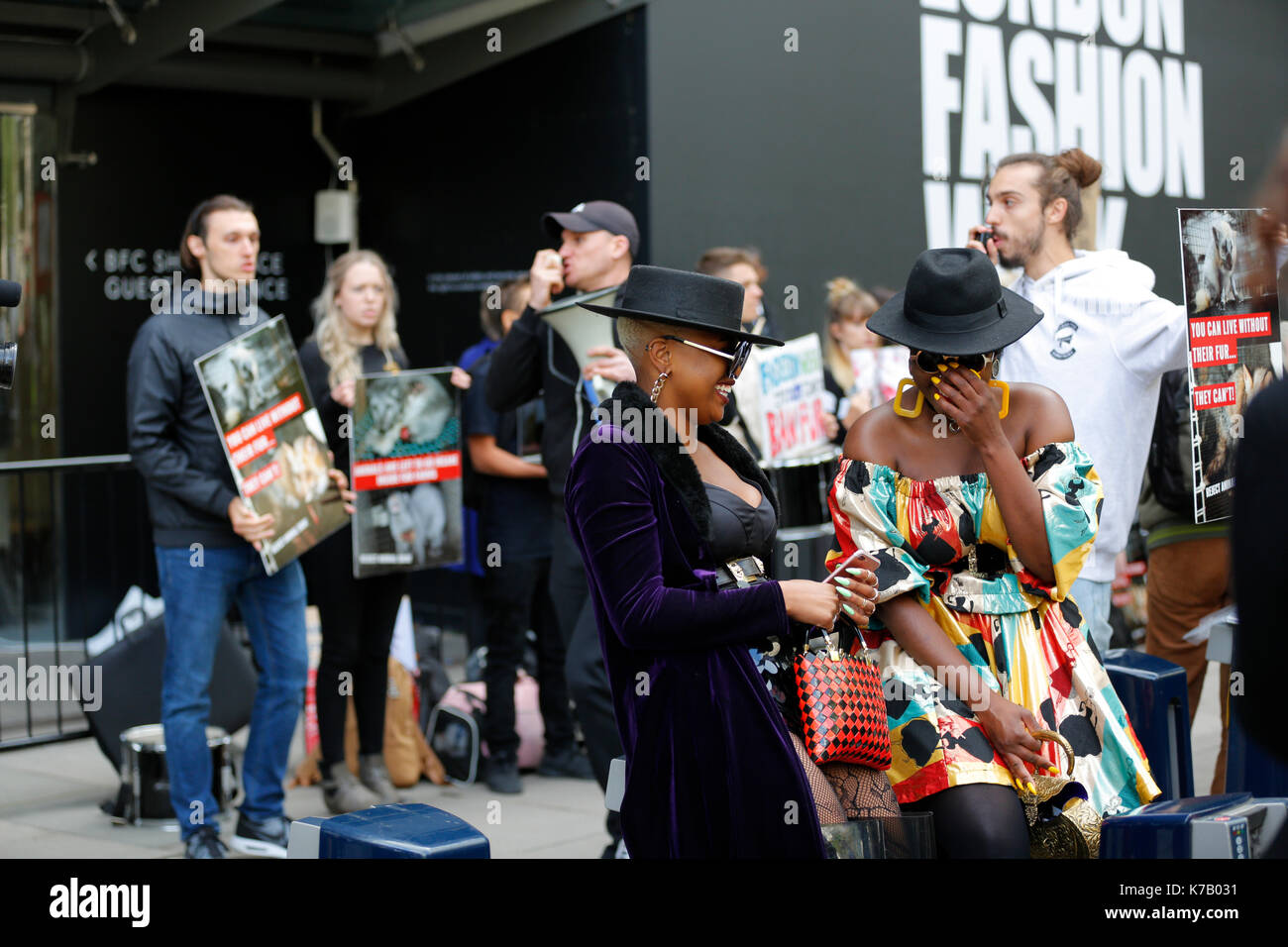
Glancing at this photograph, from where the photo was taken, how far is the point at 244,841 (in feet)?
18.9

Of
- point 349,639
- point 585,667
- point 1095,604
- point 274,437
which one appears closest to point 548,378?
point 274,437

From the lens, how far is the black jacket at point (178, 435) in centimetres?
550

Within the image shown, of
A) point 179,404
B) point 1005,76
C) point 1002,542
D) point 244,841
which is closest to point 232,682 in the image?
point 244,841

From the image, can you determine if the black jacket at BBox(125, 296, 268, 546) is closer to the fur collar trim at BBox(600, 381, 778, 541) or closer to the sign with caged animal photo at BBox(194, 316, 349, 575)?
the sign with caged animal photo at BBox(194, 316, 349, 575)

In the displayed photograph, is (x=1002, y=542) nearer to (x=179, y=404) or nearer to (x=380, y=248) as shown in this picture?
(x=179, y=404)

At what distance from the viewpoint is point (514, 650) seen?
271 inches

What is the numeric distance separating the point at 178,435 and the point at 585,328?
5.43 ft

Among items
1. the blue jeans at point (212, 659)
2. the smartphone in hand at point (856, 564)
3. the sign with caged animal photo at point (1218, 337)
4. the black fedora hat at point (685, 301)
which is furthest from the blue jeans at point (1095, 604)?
the blue jeans at point (212, 659)

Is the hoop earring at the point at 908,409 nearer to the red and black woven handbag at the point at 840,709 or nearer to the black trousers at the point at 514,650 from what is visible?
the red and black woven handbag at the point at 840,709

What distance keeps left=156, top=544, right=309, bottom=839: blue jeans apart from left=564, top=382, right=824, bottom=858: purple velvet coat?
9.66 feet

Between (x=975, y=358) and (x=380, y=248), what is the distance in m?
8.12

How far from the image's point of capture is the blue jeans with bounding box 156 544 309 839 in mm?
5609

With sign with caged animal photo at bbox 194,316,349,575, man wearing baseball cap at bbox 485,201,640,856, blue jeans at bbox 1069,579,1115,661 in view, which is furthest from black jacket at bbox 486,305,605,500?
blue jeans at bbox 1069,579,1115,661

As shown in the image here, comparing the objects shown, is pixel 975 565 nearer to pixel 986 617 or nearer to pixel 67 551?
pixel 986 617
